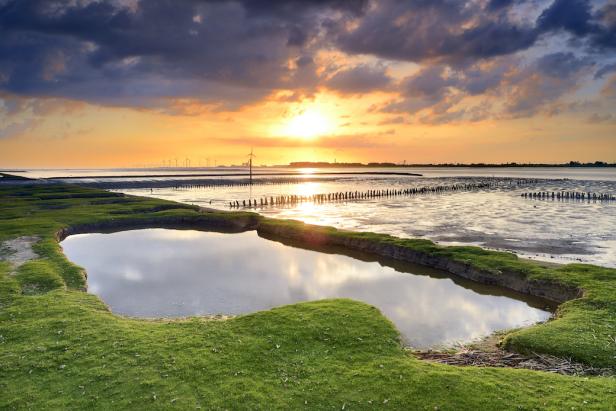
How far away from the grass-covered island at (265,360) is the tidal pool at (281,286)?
341 centimetres

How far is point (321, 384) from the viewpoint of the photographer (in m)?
14.5

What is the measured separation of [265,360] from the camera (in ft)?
53.2

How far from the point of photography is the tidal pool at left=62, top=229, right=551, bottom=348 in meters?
25.6

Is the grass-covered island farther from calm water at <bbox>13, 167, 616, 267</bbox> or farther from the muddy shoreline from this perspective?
calm water at <bbox>13, 167, 616, 267</bbox>

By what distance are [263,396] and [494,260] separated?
86.4ft

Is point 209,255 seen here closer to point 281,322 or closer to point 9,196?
point 281,322

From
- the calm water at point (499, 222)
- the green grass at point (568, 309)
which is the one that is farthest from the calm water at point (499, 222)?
the green grass at point (568, 309)

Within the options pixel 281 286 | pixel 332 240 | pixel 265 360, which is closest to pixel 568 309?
pixel 265 360

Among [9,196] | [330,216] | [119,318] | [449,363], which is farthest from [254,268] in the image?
[9,196]

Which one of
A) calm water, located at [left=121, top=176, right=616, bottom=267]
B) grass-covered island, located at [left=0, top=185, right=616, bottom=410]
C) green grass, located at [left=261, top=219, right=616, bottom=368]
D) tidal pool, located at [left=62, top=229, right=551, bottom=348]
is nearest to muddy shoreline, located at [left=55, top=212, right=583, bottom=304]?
green grass, located at [left=261, top=219, right=616, bottom=368]

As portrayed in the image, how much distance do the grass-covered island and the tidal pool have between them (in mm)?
3407

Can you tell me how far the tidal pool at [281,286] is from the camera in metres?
25.6

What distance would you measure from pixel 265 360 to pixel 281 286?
1602 centimetres

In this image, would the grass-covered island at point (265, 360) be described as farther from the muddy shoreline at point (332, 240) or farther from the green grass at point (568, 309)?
the muddy shoreline at point (332, 240)
